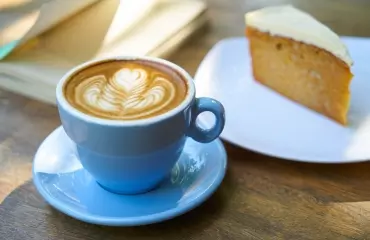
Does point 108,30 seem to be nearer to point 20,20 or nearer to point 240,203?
point 20,20

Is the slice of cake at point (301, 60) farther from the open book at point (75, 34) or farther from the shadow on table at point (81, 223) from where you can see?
the shadow on table at point (81, 223)

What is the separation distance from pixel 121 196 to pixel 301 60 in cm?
34

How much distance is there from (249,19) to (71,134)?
1.21 ft

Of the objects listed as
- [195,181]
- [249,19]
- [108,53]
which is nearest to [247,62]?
[249,19]

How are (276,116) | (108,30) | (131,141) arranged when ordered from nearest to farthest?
1. (131,141)
2. (276,116)
3. (108,30)

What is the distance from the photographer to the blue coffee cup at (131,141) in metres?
0.47

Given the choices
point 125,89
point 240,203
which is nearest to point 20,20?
point 125,89

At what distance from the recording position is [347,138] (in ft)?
2.05

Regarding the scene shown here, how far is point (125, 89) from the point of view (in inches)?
20.4

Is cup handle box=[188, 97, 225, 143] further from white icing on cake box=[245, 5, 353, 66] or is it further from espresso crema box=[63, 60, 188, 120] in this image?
white icing on cake box=[245, 5, 353, 66]

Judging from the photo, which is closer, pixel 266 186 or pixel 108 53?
pixel 266 186

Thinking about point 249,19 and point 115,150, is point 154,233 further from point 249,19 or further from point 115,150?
point 249,19

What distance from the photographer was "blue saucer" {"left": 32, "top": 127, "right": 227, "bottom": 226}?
0.49 meters

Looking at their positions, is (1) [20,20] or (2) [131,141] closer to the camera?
(2) [131,141]
